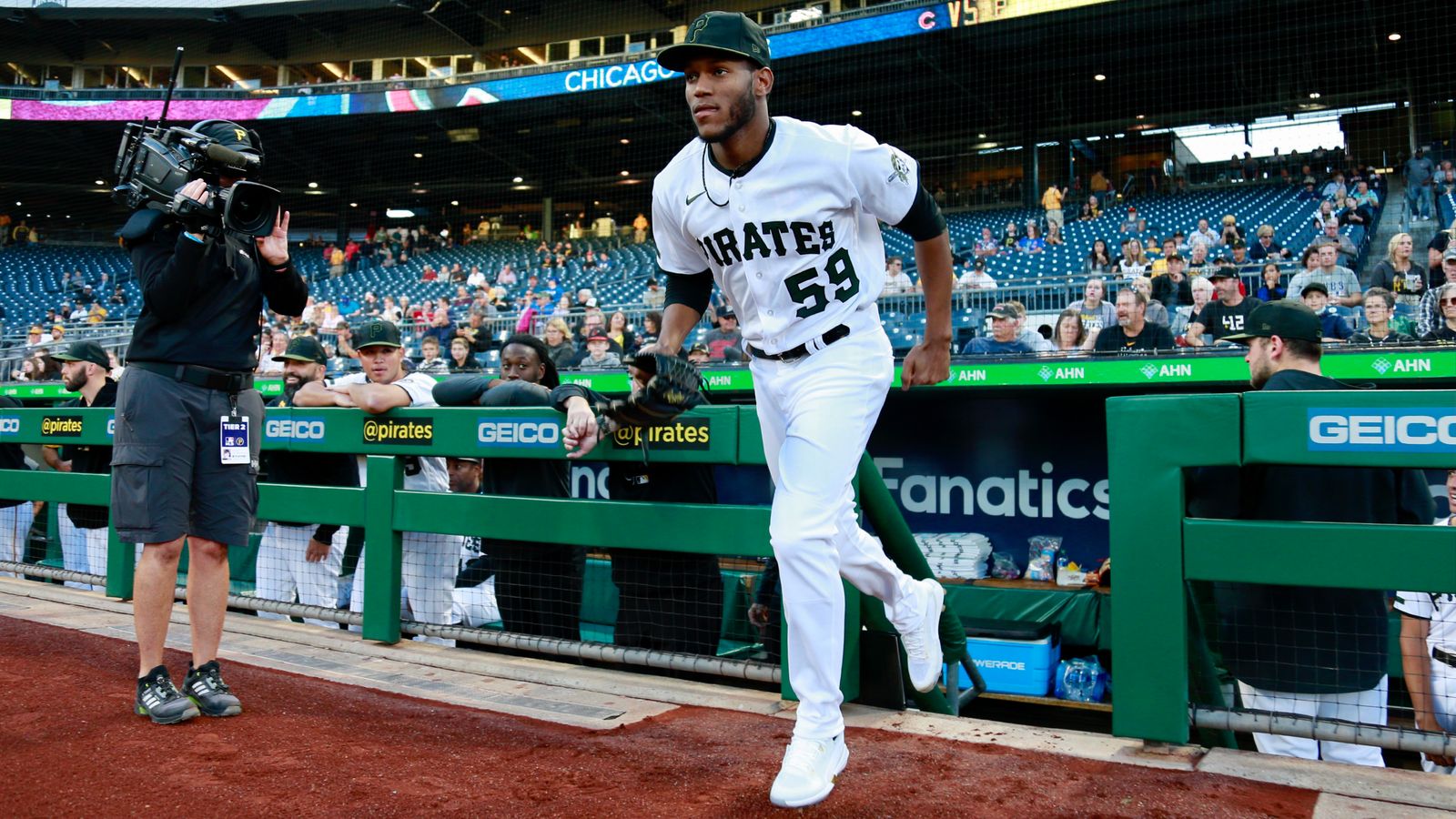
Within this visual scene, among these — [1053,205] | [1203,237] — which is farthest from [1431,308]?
[1053,205]

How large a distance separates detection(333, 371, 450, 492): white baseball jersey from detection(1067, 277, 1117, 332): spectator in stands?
17.4 feet

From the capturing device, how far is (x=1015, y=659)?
18.9 ft

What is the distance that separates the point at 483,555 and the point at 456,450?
3.24ft

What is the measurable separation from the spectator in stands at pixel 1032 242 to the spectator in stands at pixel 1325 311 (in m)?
6.09

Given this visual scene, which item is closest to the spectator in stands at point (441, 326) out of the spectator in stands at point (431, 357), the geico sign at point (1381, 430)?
the spectator in stands at point (431, 357)

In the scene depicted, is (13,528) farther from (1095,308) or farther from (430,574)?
(1095,308)

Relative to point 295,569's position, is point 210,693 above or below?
below

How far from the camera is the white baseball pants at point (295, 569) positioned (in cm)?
453

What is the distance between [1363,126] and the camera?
49.9 feet

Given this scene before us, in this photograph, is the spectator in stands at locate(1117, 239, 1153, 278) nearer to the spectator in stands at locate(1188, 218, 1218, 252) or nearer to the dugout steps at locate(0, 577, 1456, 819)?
the spectator in stands at locate(1188, 218, 1218, 252)

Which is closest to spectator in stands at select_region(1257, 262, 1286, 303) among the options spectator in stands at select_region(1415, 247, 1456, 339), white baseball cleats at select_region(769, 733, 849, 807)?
spectator in stands at select_region(1415, 247, 1456, 339)

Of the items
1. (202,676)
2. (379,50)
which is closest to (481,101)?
(379,50)

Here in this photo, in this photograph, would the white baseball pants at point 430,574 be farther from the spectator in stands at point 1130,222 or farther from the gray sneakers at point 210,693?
the spectator in stands at point 1130,222

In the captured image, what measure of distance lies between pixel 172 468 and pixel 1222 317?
7.05m
